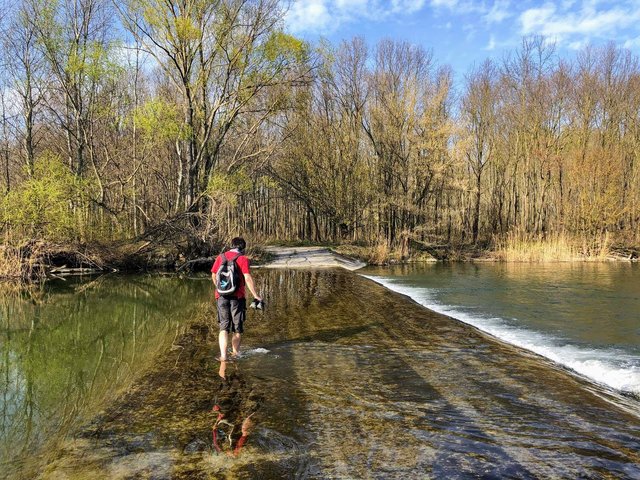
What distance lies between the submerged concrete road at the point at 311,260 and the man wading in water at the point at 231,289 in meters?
15.4

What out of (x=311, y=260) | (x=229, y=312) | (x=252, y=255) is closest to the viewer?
(x=229, y=312)

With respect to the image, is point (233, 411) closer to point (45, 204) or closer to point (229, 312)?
point (229, 312)

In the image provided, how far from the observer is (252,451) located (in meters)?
4.10

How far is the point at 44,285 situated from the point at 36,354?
33.8 feet

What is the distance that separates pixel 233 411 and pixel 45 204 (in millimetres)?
16135

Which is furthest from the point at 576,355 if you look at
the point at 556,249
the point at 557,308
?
the point at 556,249

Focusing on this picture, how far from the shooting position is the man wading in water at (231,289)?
668cm

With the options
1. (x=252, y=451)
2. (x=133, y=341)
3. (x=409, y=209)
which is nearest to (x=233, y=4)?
(x=409, y=209)

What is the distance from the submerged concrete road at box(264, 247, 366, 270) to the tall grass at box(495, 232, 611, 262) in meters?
8.88

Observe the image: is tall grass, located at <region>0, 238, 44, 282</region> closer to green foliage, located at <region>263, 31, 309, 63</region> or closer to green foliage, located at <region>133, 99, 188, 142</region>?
green foliage, located at <region>133, 99, 188, 142</region>

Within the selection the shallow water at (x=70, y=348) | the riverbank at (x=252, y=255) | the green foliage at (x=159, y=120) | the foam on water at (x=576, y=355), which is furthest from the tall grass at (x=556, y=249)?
the green foliage at (x=159, y=120)

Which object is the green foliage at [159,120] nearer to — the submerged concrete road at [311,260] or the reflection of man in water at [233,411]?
the submerged concrete road at [311,260]

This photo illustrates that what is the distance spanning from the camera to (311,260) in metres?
23.6

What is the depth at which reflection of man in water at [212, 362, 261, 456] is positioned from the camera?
4281 millimetres
